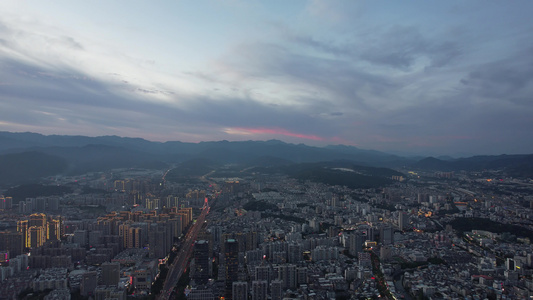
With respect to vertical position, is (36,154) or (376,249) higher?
(36,154)

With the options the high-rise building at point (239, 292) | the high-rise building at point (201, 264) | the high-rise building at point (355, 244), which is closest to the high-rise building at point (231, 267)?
the high-rise building at point (239, 292)

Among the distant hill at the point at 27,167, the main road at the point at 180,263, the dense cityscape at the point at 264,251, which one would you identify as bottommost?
the main road at the point at 180,263

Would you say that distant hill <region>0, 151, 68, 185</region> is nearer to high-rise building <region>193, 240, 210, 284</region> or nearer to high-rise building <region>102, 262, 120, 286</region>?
high-rise building <region>102, 262, 120, 286</region>

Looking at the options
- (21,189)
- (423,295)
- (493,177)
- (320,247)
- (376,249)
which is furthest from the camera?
(493,177)

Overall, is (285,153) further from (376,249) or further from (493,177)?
(376,249)

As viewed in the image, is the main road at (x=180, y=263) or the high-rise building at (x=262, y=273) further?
the high-rise building at (x=262, y=273)

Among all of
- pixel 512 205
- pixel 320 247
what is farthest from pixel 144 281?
pixel 512 205

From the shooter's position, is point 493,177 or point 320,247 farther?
point 493,177

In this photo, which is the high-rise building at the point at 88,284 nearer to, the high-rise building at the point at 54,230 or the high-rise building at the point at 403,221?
the high-rise building at the point at 54,230
